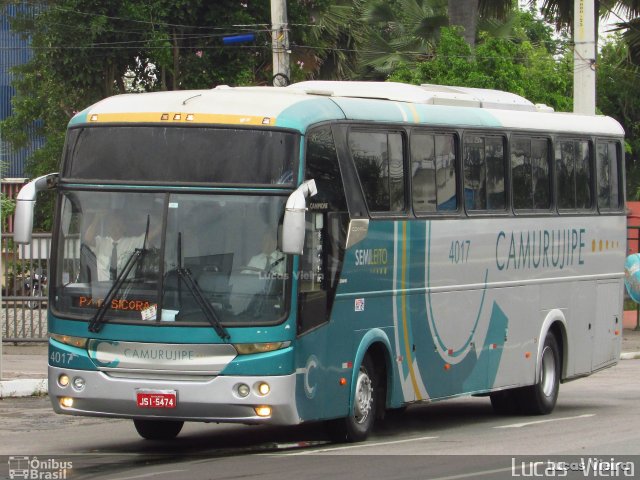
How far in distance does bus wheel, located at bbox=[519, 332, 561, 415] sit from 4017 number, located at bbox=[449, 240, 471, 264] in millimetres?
2463

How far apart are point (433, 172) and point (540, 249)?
2.82m

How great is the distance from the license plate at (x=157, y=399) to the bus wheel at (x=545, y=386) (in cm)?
650

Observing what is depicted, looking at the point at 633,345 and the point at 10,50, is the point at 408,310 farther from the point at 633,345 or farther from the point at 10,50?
the point at 10,50

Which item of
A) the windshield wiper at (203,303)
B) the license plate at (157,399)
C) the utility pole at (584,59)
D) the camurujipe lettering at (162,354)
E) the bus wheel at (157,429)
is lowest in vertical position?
the bus wheel at (157,429)

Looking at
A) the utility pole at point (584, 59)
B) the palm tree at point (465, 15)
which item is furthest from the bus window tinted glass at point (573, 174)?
the palm tree at point (465, 15)

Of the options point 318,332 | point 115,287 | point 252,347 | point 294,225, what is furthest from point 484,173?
point 115,287

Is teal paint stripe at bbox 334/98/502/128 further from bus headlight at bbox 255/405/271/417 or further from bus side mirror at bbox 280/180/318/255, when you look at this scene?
bus headlight at bbox 255/405/271/417

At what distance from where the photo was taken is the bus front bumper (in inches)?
473

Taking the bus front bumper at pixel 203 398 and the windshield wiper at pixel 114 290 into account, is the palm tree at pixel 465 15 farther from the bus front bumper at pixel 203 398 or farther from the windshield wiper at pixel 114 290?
the bus front bumper at pixel 203 398

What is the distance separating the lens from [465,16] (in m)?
31.6

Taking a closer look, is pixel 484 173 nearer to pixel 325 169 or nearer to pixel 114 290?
pixel 325 169

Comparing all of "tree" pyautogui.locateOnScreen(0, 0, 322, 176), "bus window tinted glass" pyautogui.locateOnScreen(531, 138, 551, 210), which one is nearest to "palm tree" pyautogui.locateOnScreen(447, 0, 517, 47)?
"tree" pyautogui.locateOnScreen(0, 0, 322, 176)

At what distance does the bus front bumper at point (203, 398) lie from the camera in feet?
39.4

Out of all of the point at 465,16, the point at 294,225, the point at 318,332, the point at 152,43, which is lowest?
the point at 318,332
